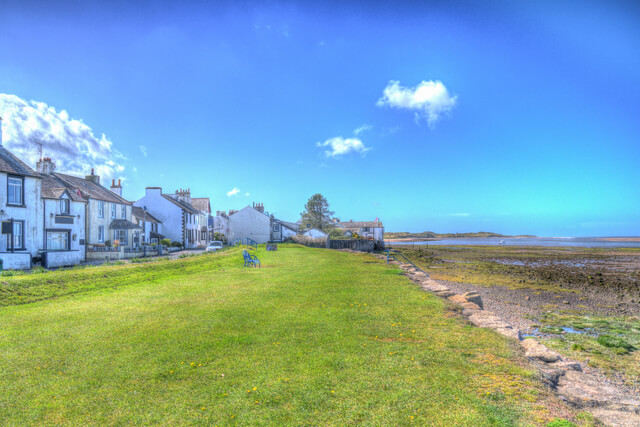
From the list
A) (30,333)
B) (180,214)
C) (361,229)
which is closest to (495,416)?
(30,333)

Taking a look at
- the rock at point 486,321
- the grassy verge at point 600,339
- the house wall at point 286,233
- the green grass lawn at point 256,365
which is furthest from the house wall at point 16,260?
the house wall at point 286,233

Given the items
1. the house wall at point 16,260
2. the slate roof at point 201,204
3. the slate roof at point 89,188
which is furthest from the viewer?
the slate roof at point 201,204

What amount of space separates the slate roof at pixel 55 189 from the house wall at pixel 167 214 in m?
17.5

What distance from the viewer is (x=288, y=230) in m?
69.2

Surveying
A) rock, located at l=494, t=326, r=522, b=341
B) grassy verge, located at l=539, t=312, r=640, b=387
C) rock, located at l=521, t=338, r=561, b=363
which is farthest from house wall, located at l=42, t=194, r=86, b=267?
grassy verge, located at l=539, t=312, r=640, b=387

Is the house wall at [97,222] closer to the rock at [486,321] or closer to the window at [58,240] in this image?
the window at [58,240]

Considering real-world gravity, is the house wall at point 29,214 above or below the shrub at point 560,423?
above

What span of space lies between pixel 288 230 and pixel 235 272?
4941cm

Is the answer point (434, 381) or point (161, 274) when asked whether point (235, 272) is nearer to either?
point (161, 274)

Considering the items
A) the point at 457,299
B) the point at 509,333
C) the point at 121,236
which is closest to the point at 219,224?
the point at 121,236

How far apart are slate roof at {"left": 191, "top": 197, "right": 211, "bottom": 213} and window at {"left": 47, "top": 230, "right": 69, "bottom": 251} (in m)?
36.3

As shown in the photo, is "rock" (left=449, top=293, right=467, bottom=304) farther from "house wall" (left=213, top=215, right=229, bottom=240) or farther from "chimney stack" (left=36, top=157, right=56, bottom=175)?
"house wall" (left=213, top=215, right=229, bottom=240)

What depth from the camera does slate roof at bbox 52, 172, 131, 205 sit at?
119 feet

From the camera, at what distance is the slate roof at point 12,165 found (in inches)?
979
